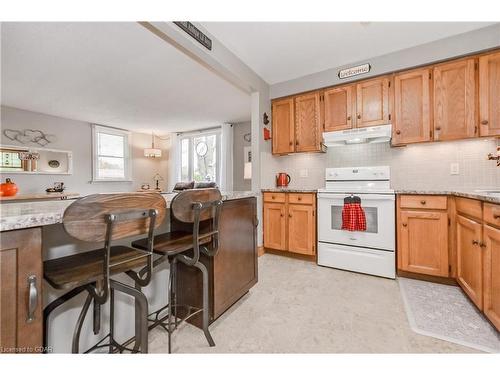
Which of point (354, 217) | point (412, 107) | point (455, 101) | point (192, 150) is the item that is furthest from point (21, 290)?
point (192, 150)

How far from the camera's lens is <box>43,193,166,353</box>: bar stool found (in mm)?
737

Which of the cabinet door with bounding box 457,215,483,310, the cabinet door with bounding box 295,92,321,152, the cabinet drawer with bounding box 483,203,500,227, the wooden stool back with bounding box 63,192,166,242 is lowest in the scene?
the cabinet door with bounding box 457,215,483,310

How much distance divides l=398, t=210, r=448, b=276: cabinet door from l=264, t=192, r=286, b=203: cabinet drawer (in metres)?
1.32

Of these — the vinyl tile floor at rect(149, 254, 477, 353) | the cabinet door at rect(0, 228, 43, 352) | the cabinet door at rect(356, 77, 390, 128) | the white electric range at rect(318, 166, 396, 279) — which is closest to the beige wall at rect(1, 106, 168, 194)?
the vinyl tile floor at rect(149, 254, 477, 353)

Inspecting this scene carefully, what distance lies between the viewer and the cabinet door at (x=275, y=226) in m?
2.97

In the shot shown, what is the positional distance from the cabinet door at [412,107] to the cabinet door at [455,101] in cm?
7

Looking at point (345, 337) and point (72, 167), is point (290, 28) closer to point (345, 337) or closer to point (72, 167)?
point (345, 337)

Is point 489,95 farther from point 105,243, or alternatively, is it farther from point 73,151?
point 73,151

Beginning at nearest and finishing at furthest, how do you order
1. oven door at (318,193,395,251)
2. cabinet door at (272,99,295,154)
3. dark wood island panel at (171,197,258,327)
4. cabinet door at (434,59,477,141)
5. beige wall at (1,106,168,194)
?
1. dark wood island panel at (171,197,258,327)
2. cabinet door at (434,59,477,141)
3. oven door at (318,193,395,251)
4. cabinet door at (272,99,295,154)
5. beige wall at (1,106,168,194)

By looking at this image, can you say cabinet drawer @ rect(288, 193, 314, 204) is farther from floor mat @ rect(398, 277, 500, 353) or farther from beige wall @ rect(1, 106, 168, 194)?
beige wall @ rect(1, 106, 168, 194)

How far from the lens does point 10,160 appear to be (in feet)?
14.0

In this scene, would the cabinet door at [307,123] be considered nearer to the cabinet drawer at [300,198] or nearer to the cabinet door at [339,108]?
the cabinet door at [339,108]
